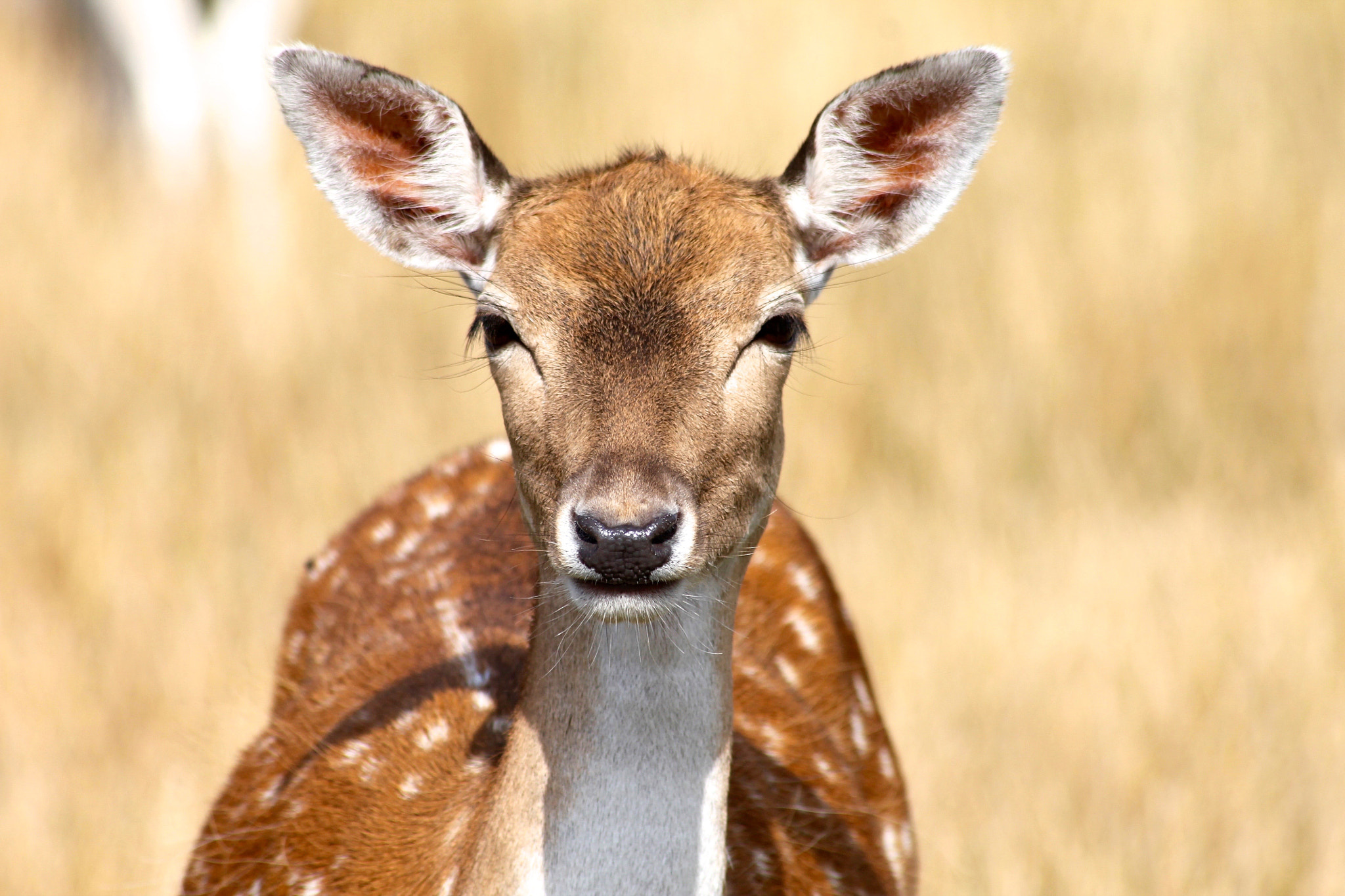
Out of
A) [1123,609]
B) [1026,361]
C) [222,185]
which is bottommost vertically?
[1123,609]

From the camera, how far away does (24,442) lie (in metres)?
5.57

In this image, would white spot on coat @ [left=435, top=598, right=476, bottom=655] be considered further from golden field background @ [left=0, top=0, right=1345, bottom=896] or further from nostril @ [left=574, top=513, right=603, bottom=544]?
nostril @ [left=574, top=513, right=603, bottom=544]

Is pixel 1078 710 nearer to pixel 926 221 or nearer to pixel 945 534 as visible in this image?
pixel 945 534

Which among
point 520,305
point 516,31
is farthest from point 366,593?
point 516,31

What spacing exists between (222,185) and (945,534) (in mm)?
3929

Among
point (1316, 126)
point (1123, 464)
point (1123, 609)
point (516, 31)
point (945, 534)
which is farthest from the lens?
point (516, 31)

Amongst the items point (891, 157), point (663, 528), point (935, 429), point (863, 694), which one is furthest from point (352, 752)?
point (935, 429)

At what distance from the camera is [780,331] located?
246 cm

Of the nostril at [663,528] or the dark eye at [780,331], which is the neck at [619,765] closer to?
the nostril at [663,528]

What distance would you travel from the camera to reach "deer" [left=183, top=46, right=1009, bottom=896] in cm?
230

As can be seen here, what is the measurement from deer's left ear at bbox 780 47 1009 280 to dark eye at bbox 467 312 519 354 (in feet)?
1.78

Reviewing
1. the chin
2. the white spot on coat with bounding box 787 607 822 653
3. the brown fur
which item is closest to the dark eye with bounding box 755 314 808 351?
the chin

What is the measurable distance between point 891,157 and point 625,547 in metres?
0.96

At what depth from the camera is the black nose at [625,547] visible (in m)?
2.12
